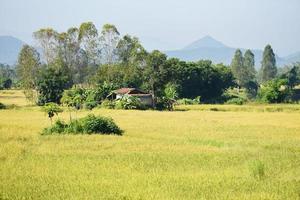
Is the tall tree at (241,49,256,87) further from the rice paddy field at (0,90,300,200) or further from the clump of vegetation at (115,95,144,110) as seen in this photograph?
the rice paddy field at (0,90,300,200)

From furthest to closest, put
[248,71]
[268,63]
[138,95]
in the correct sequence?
[268,63], [248,71], [138,95]

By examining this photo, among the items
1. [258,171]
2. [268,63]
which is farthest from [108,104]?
[268,63]

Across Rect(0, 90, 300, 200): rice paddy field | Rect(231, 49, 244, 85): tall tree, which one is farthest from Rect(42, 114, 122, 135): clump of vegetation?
Rect(231, 49, 244, 85): tall tree

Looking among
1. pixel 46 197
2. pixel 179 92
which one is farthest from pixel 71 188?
pixel 179 92

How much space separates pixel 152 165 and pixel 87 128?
10911 millimetres

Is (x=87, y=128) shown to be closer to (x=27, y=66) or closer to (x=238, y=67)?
(x=27, y=66)

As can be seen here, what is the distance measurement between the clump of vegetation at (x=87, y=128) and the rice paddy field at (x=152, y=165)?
1.15 metres

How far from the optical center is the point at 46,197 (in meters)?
12.3

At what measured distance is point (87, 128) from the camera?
27.4 m

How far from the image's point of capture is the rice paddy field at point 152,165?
12.9 m

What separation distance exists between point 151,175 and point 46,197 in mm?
4120

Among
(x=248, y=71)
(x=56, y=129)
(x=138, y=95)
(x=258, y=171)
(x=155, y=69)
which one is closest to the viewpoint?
(x=258, y=171)

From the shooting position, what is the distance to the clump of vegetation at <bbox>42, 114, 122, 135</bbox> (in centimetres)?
2730

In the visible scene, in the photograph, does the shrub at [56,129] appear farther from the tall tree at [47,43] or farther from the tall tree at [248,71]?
the tall tree at [248,71]
